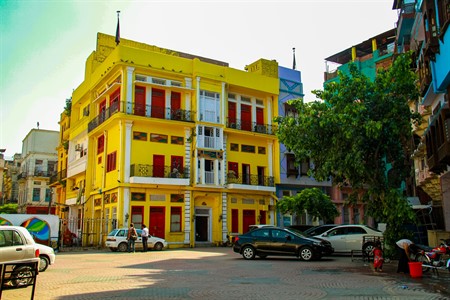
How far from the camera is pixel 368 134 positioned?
16.8 m

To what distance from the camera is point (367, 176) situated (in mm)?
18234

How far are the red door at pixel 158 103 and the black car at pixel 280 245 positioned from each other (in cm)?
1499

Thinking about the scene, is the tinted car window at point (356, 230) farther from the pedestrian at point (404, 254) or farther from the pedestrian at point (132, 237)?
the pedestrian at point (132, 237)

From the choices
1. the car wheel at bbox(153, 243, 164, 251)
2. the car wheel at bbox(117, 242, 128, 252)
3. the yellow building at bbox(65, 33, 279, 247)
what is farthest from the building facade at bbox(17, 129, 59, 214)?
Result: the car wheel at bbox(117, 242, 128, 252)

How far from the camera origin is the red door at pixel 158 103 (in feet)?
107

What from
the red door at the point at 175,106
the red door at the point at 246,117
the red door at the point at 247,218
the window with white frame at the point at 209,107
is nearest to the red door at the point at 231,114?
the red door at the point at 246,117

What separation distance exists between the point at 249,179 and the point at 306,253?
56.1ft

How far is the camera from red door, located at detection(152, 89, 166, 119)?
32469mm

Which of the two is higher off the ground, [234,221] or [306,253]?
[234,221]

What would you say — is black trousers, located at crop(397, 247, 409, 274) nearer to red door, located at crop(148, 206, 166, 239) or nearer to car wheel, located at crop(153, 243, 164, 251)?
car wheel, located at crop(153, 243, 164, 251)

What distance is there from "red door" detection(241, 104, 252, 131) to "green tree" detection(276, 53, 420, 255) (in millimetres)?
17150

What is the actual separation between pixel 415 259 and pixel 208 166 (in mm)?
20879

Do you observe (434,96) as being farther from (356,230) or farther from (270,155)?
(270,155)

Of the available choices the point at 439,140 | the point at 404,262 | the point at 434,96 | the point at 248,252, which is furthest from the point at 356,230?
the point at 404,262
